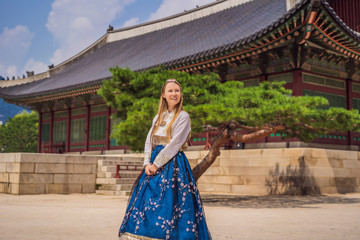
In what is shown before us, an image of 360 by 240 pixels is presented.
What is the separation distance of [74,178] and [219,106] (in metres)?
6.57

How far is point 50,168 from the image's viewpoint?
13109 millimetres

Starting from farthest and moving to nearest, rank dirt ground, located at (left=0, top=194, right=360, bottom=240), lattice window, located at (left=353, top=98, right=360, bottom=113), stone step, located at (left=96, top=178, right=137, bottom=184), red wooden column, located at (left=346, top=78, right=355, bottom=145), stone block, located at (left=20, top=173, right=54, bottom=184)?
lattice window, located at (left=353, top=98, right=360, bottom=113)
red wooden column, located at (left=346, top=78, right=355, bottom=145)
stone step, located at (left=96, top=178, right=137, bottom=184)
stone block, located at (left=20, top=173, right=54, bottom=184)
dirt ground, located at (left=0, top=194, right=360, bottom=240)

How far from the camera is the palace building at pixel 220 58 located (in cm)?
1201

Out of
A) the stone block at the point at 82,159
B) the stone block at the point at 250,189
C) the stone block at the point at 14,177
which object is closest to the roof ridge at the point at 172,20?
the stone block at the point at 250,189

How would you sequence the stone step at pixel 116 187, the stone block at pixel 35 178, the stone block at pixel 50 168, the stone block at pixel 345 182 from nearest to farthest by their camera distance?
the stone block at pixel 35 178 → the stone block at pixel 50 168 → the stone step at pixel 116 187 → the stone block at pixel 345 182

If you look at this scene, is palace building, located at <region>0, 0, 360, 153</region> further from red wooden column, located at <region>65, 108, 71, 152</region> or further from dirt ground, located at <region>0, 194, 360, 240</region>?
dirt ground, located at <region>0, 194, 360, 240</region>

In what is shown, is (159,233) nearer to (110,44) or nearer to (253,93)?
(253,93)

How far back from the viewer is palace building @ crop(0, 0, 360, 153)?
1201 cm

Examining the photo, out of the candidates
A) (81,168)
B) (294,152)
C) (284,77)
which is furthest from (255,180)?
(81,168)

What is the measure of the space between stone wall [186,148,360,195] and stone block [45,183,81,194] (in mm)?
4257

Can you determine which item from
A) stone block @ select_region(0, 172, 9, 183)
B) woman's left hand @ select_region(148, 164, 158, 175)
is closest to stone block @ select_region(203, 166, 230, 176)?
stone block @ select_region(0, 172, 9, 183)

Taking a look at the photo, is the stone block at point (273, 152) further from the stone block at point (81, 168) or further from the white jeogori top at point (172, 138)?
the white jeogori top at point (172, 138)

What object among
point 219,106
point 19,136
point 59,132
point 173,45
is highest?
point 173,45

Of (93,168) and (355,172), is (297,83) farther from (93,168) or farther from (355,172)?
(93,168)
